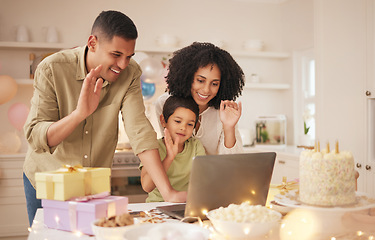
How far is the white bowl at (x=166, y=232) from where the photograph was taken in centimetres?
95

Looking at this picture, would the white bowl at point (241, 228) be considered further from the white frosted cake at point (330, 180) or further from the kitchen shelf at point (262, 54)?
the kitchen shelf at point (262, 54)

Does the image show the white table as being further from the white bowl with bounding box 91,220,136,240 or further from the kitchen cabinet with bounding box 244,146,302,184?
the kitchen cabinet with bounding box 244,146,302,184

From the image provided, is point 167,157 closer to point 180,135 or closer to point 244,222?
point 180,135

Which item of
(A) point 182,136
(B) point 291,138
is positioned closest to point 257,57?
(B) point 291,138

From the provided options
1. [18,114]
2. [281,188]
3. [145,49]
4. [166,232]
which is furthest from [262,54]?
[166,232]

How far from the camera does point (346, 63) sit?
3215mm

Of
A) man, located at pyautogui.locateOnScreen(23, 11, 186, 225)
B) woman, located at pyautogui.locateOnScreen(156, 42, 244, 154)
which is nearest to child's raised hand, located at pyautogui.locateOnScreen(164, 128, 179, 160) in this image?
man, located at pyautogui.locateOnScreen(23, 11, 186, 225)

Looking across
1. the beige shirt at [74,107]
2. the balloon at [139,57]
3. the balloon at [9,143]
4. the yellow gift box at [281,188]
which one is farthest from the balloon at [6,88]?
the yellow gift box at [281,188]

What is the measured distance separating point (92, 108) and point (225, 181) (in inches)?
22.8

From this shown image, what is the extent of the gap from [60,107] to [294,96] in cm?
365

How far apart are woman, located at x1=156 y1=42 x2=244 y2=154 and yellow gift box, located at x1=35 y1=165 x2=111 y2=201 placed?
953 millimetres

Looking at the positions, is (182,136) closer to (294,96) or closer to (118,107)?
(118,107)

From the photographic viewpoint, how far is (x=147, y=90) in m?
4.23

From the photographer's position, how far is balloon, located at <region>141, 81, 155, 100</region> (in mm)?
4207
